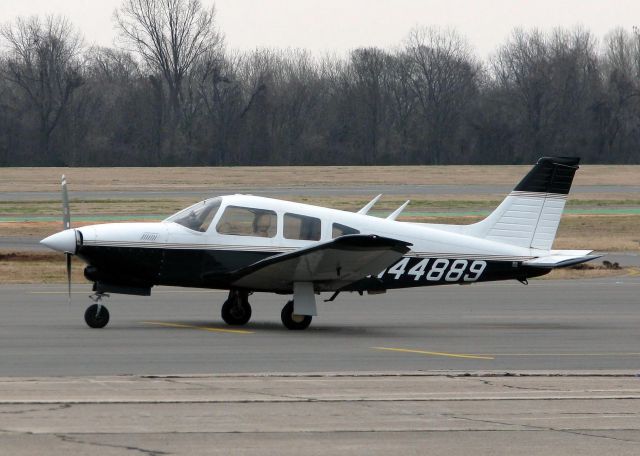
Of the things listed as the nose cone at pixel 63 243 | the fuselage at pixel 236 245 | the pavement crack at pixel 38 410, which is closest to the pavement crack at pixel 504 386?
the pavement crack at pixel 38 410

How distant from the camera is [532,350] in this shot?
14.0 metres

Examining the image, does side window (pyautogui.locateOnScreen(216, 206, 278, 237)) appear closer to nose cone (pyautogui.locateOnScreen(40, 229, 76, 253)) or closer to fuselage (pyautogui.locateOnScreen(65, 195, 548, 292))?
fuselage (pyautogui.locateOnScreen(65, 195, 548, 292))

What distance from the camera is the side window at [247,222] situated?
1631 cm

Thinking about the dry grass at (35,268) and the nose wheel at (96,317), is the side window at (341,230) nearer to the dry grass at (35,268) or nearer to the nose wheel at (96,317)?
the nose wheel at (96,317)

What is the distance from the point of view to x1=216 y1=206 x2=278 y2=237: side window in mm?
16312

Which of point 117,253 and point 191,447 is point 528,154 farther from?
point 191,447

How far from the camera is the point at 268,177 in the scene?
217 ft

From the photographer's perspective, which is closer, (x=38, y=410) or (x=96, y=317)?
(x=38, y=410)

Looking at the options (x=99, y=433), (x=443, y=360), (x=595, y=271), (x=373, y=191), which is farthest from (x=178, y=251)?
(x=373, y=191)

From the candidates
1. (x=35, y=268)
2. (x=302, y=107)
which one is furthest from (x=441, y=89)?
(x=35, y=268)

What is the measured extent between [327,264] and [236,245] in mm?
1406

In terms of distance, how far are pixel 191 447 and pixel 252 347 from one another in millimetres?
5900

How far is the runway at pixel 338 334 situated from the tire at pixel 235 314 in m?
0.19

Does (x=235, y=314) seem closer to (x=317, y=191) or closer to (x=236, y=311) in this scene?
(x=236, y=311)
